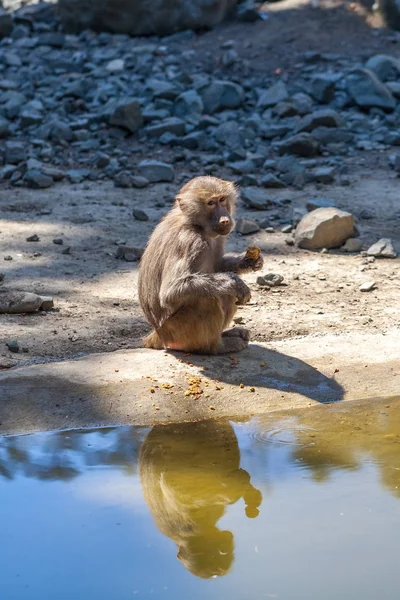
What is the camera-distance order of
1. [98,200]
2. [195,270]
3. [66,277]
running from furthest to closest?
[98,200] → [66,277] → [195,270]

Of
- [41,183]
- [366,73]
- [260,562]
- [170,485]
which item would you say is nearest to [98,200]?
[41,183]

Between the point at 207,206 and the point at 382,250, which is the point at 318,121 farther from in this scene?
the point at 207,206

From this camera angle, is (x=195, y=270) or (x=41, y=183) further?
(x=41, y=183)

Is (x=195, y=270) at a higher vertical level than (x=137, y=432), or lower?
higher

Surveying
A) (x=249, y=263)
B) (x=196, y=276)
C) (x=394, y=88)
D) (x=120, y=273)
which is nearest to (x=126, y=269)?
(x=120, y=273)

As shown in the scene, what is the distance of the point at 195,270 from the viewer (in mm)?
6637

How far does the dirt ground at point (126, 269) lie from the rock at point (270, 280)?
0.09 metres

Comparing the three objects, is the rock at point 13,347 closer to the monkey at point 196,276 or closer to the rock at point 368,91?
the monkey at point 196,276

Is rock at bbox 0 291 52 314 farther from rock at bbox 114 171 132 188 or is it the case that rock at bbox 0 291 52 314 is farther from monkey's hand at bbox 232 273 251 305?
rock at bbox 114 171 132 188

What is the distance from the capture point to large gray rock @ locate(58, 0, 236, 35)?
739 inches

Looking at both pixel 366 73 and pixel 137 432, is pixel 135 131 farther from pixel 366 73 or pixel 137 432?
pixel 137 432

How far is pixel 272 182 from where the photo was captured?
12.5 metres

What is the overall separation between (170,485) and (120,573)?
43.0 inches

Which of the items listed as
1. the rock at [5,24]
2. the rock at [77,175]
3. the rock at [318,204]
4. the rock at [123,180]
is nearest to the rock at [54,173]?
the rock at [77,175]
